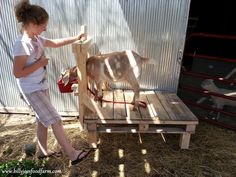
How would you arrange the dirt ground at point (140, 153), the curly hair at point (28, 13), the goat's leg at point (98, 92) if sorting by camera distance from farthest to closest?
1. the goat's leg at point (98, 92)
2. the dirt ground at point (140, 153)
3. the curly hair at point (28, 13)

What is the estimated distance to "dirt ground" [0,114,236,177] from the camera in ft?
10.4

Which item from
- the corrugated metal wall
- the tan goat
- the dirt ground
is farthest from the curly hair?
the dirt ground

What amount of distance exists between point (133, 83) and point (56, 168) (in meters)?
1.48

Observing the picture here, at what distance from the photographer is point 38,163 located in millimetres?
3217

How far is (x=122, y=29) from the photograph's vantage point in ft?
12.6

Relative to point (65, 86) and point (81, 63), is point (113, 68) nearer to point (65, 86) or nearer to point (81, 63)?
point (81, 63)

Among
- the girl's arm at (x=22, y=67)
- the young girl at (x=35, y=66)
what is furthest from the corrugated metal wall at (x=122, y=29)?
the girl's arm at (x=22, y=67)

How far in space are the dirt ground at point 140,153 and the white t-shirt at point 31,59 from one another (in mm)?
1081

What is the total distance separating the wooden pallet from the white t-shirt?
0.84 m

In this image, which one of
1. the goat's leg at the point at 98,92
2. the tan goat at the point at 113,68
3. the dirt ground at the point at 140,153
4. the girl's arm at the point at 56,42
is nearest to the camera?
the girl's arm at the point at 56,42

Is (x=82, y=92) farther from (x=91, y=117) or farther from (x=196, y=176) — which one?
(x=196, y=176)

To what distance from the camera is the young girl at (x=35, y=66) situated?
8.25 feet

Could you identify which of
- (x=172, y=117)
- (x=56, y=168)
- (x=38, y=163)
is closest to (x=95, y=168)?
(x=56, y=168)

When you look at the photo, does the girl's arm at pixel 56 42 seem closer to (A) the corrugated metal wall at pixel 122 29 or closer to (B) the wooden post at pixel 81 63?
(B) the wooden post at pixel 81 63
